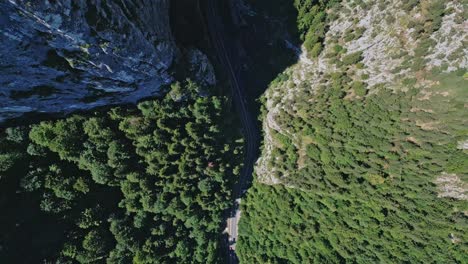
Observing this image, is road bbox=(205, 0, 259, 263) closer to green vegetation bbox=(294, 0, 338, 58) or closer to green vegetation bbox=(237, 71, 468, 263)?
green vegetation bbox=(237, 71, 468, 263)

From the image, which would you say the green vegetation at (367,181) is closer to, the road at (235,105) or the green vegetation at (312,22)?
the road at (235,105)

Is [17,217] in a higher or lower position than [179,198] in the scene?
higher

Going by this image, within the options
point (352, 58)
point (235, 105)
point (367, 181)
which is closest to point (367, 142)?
point (367, 181)

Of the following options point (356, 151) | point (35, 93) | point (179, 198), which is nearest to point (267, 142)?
point (356, 151)

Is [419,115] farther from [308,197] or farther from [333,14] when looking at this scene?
[308,197]

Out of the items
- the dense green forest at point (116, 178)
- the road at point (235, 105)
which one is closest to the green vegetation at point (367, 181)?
the road at point (235, 105)

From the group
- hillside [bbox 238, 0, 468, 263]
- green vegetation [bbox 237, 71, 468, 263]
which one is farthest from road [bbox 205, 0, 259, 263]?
green vegetation [bbox 237, 71, 468, 263]
